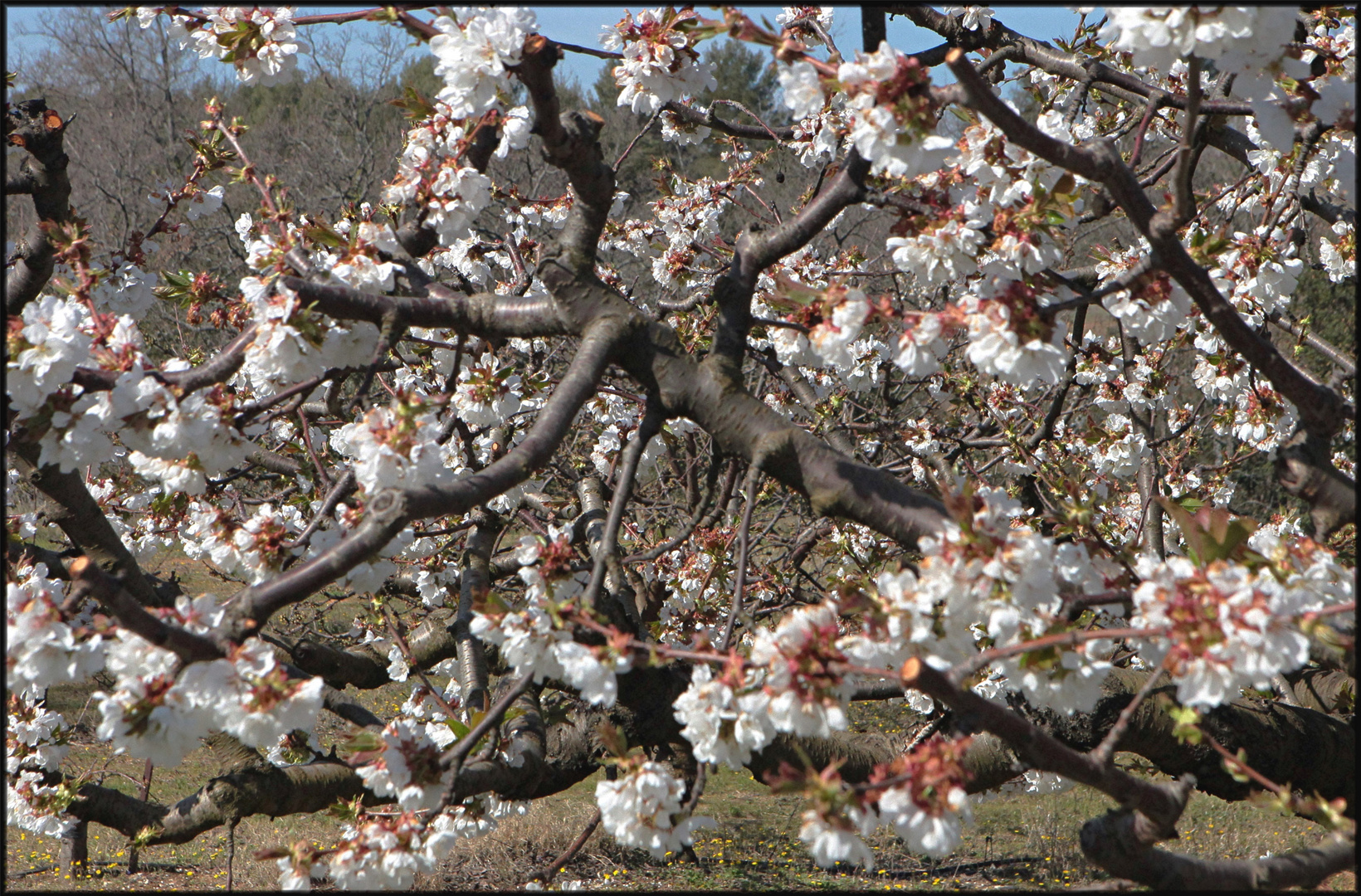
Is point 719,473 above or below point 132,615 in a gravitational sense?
above

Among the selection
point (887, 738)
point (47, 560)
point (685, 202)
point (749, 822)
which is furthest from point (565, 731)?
point (749, 822)

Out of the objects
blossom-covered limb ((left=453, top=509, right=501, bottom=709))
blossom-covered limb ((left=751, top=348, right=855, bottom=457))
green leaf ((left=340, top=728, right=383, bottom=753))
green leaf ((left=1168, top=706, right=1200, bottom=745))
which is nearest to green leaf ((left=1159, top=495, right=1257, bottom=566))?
green leaf ((left=1168, top=706, right=1200, bottom=745))

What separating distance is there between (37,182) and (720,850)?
520cm

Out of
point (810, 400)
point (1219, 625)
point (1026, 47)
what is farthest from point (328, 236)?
point (810, 400)

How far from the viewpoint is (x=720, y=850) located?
6.01 m

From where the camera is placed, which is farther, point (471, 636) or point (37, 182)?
point (37, 182)

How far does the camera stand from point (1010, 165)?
77.8 inches

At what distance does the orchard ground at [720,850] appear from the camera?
197 inches

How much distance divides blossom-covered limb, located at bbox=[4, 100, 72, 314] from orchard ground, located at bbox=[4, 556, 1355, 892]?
2.14 meters

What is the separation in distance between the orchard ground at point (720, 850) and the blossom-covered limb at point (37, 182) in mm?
2144

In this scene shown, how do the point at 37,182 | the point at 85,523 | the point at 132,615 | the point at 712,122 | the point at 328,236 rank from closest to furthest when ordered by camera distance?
1. the point at 132,615
2. the point at 328,236
3. the point at 85,523
4. the point at 37,182
5. the point at 712,122

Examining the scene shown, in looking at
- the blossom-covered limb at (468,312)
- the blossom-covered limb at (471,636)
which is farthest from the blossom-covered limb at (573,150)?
the blossom-covered limb at (471,636)

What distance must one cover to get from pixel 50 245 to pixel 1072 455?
16.7 ft

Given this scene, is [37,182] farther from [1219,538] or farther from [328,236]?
[1219,538]
